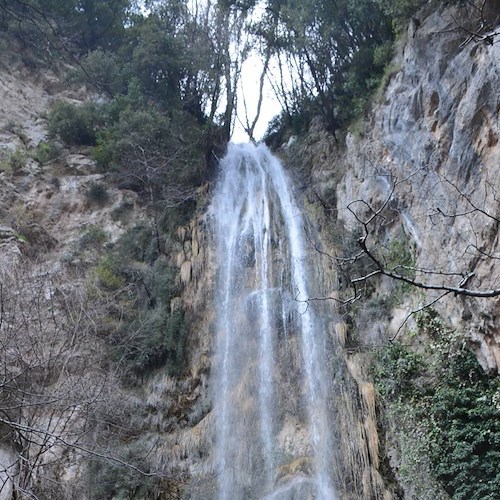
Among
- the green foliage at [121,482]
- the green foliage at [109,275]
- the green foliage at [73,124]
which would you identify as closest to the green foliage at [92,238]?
the green foliage at [109,275]

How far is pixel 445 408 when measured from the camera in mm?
7391

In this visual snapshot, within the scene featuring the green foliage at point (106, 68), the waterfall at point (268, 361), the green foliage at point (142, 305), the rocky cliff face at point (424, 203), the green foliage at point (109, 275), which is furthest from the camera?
the green foliage at point (106, 68)

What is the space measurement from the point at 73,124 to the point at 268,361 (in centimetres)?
1013

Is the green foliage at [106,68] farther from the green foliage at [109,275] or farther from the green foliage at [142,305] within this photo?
the green foliage at [109,275]

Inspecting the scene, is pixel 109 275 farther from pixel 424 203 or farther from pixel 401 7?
pixel 401 7

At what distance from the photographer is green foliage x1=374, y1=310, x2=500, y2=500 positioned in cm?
674

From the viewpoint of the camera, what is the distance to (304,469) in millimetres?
8070

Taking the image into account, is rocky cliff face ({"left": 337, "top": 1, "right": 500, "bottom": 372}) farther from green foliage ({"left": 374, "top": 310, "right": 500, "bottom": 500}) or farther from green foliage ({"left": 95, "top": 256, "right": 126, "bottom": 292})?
green foliage ({"left": 95, "top": 256, "right": 126, "bottom": 292})

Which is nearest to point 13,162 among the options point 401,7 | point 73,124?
point 73,124

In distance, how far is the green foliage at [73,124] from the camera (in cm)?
1574

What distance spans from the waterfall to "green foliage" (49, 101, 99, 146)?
492 centimetres

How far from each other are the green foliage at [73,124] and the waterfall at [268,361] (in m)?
4.92

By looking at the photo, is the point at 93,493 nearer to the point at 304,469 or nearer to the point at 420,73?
the point at 304,469

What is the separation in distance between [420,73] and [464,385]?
5.77 metres
